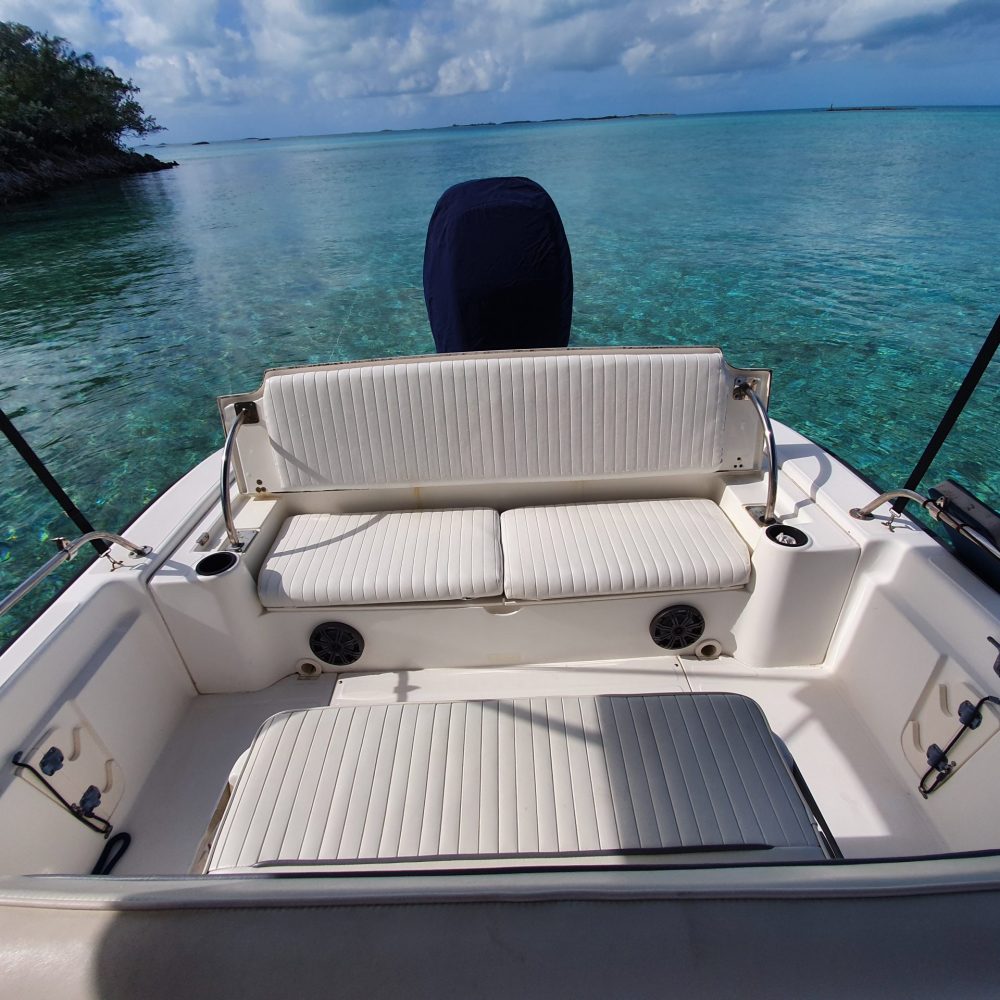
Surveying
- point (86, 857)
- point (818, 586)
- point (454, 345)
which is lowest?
point (86, 857)

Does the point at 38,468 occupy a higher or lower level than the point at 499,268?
lower

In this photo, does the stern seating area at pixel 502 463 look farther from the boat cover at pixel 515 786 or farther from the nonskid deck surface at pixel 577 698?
the boat cover at pixel 515 786

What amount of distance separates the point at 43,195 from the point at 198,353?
27.2 metres

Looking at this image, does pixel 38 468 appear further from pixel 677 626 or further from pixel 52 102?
pixel 52 102

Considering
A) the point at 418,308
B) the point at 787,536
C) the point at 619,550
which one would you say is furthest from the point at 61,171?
the point at 787,536

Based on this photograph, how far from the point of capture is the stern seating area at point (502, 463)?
6.53ft

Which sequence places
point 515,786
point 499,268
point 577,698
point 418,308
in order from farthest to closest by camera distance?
point 418,308, point 499,268, point 577,698, point 515,786

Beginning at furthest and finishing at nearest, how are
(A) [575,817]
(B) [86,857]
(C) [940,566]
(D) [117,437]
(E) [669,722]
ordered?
(D) [117,437]
(C) [940,566]
(B) [86,857]
(E) [669,722]
(A) [575,817]

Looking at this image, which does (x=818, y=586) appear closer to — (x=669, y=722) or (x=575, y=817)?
(x=669, y=722)

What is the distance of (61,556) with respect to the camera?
1.57 meters

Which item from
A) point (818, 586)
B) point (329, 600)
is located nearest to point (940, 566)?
point (818, 586)

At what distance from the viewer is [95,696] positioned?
1684 mm

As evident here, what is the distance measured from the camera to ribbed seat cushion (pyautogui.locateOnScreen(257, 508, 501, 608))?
6.47 feet

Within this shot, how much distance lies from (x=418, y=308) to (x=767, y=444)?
21.8ft
